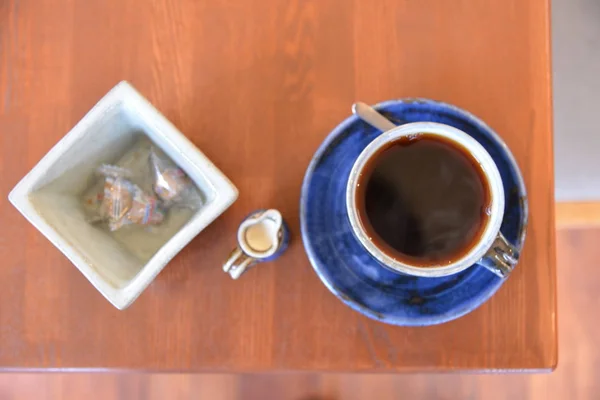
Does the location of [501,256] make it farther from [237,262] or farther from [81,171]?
[81,171]

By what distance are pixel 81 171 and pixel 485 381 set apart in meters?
0.83

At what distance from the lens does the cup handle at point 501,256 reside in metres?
0.38

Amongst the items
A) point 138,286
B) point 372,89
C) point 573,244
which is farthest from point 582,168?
point 138,286

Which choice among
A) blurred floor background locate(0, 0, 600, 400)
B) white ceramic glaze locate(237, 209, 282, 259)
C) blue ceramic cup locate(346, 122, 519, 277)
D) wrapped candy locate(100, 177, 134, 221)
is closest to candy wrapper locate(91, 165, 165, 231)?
wrapped candy locate(100, 177, 134, 221)

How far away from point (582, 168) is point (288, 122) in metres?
0.47

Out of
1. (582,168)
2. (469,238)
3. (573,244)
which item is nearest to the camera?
(469,238)

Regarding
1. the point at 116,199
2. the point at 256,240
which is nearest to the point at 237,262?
the point at 256,240

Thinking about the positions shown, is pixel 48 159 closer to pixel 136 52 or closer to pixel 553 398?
pixel 136 52

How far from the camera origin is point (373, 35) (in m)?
0.49

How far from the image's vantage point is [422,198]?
42cm

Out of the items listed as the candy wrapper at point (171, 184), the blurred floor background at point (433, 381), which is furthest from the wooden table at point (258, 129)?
the blurred floor background at point (433, 381)

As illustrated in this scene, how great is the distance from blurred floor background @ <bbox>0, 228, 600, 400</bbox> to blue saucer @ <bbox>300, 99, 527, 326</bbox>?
0.58 meters

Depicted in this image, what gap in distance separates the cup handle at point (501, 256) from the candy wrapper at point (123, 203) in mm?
299

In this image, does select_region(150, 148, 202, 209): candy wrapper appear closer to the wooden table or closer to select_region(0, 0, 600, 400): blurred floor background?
the wooden table
